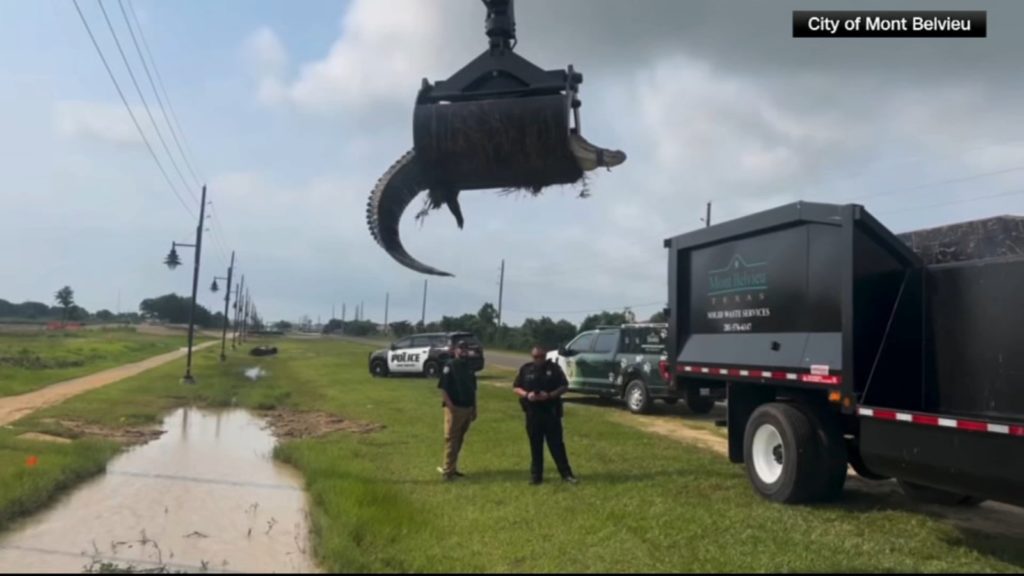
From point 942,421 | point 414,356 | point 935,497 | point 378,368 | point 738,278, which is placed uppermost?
point 738,278

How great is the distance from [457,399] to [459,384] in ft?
0.60

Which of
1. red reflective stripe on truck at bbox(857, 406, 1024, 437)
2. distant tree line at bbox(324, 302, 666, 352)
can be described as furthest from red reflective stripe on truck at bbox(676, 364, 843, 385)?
distant tree line at bbox(324, 302, 666, 352)

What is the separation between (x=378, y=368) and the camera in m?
31.8

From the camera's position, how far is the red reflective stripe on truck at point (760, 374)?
26.2 feet

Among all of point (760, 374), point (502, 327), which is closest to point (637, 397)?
point (760, 374)

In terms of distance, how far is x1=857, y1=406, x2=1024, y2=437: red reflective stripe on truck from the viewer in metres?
6.12

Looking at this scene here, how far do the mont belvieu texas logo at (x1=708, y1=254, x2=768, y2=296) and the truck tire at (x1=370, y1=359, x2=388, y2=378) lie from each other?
2260 cm

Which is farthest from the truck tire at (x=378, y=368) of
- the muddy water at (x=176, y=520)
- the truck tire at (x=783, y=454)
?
the truck tire at (x=783, y=454)

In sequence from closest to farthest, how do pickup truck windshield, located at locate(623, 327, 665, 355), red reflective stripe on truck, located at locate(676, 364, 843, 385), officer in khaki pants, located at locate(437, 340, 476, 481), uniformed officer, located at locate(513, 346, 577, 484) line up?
1. red reflective stripe on truck, located at locate(676, 364, 843, 385)
2. uniformed officer, located at locate(513, 346, 577, 484)
3. officer in khaki pants, located at locate(437, 340, 476, 481)
4. pickup truck windshield, located at locate(623, 327, 665, 355)

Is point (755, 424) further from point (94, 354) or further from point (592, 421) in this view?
→ point (94, 354)

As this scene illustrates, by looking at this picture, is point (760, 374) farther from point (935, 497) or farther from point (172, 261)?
point (172, 261)

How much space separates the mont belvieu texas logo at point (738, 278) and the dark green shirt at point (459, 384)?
120 inches

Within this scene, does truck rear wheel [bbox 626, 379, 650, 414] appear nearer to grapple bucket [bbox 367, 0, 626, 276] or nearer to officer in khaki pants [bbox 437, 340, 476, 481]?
officer in khaki pants [bbox 437, 340, 476, 481]

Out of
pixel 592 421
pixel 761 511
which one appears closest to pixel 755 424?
pixel 761 511
